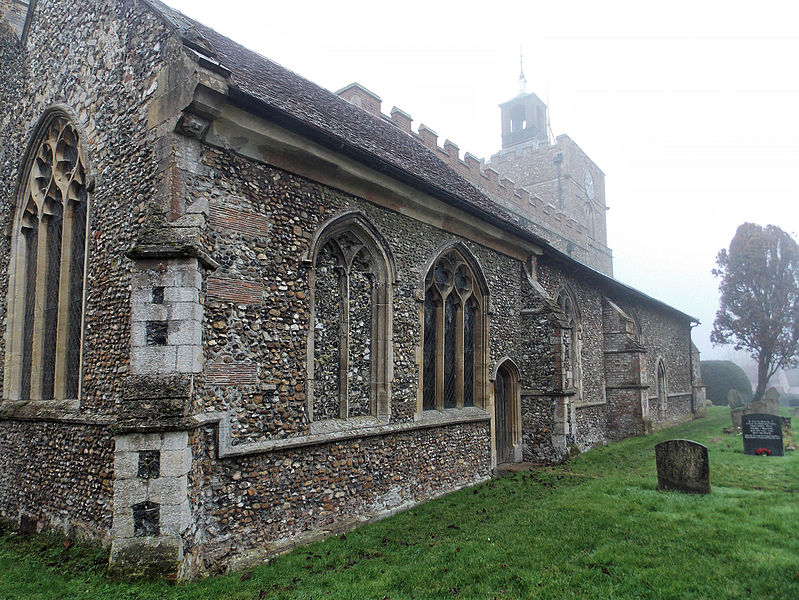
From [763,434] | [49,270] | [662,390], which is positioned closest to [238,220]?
[49,270]

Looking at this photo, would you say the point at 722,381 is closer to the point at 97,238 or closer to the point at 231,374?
the point at 231,374

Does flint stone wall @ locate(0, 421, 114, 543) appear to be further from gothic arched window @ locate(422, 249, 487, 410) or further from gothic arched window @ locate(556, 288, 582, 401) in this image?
gothic arched window @ locate(556, 288, 582, 401)

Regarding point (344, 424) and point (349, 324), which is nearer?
point (344, 424)

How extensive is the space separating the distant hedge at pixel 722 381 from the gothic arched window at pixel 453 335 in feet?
103

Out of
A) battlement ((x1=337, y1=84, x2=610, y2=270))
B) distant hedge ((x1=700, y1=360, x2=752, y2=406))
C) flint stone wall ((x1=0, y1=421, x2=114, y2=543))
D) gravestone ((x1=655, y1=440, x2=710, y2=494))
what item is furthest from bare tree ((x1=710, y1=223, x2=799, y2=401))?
flint stone wall ((x1=0, y1=421, x2=114, y2=543))

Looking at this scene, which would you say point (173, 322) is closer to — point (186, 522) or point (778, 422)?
point (186, 522)

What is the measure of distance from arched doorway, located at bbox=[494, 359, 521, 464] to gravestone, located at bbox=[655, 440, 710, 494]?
427 cm

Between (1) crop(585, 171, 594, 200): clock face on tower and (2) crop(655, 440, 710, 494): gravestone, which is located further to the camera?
(1) crop(585, 171, 594, 200): clock face on tower

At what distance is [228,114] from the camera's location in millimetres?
6590

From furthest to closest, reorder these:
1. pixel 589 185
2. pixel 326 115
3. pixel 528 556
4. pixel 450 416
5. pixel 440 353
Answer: pixel 589 185 → pixel 440 353 → pixel 450 416 → pixel 326 115 → pixel 528 556

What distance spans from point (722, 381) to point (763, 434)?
87.2ft

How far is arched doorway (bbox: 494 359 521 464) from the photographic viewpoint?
1317 cm

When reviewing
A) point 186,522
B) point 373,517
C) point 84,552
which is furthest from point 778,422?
point 84,552

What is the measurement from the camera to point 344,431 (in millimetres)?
7805
